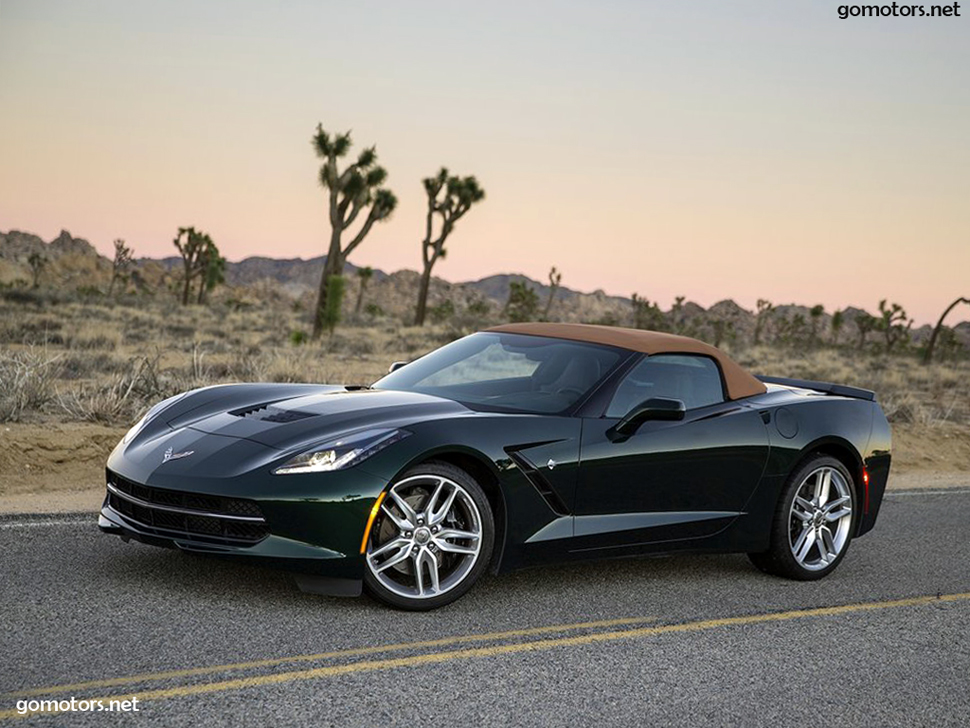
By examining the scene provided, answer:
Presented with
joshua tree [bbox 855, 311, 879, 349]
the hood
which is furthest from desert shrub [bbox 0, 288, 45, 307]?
joshua tree [bbox 855, 311, 879, 349]

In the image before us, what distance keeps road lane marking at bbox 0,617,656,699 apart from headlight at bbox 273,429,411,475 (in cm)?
89

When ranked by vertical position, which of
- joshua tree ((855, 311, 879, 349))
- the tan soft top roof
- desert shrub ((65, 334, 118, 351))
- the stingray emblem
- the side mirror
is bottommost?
desert shrub ((65, 334, 118, 351))

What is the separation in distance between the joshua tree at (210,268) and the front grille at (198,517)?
73910 mm

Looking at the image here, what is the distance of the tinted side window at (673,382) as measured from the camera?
21.5 ft

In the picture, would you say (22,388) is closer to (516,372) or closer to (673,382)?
(516,372)

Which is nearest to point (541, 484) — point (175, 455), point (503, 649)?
point (503, 649)

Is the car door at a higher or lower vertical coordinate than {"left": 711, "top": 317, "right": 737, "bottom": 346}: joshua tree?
lower

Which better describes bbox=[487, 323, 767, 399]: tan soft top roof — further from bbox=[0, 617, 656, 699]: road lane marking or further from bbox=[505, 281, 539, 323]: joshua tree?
bbox=[505, 281, 539, 323]: joshua tree

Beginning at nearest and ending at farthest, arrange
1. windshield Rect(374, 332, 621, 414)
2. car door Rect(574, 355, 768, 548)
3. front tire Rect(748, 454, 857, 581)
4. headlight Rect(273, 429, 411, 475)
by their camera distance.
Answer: headlight Rect(273, 429, 411, 475), car door Rect(574, 355, 768, 548), windshield Rect(374, 332, 621, 414), front tire Rect(748, 454, 857, 581)

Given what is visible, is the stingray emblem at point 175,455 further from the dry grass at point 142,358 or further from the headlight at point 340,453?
the dry grass at point 142,358

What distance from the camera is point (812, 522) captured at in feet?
23.7

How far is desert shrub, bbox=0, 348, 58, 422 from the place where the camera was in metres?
10.7

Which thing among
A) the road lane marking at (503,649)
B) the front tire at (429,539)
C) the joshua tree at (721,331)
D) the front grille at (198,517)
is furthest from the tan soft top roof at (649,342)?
the joshua tree at (721,331)

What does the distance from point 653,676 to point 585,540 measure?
1.29m
